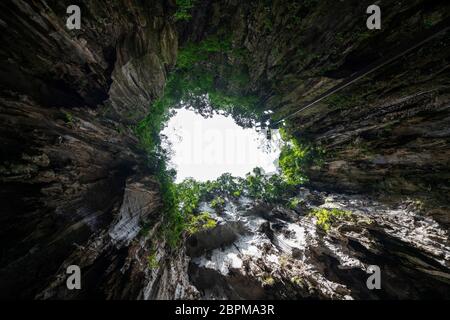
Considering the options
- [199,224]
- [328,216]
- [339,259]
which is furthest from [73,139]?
[339,259]

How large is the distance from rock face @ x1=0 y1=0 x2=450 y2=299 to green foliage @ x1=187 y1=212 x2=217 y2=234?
625mm

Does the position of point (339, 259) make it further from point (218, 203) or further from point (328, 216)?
point (218, 203)

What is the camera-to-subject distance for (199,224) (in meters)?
13.4

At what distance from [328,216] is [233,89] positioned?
10776 millimetres

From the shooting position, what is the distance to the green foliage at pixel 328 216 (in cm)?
1093

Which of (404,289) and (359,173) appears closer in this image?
(404,289)

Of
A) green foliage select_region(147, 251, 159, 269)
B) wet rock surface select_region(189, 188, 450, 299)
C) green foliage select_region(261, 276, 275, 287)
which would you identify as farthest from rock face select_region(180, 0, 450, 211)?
green foliage select_region(147, 251, 159, 269)

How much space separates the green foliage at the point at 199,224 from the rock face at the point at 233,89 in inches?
24.6

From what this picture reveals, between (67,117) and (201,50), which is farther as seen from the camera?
(201,50)

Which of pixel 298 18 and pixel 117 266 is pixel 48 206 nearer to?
pixel 117 266
